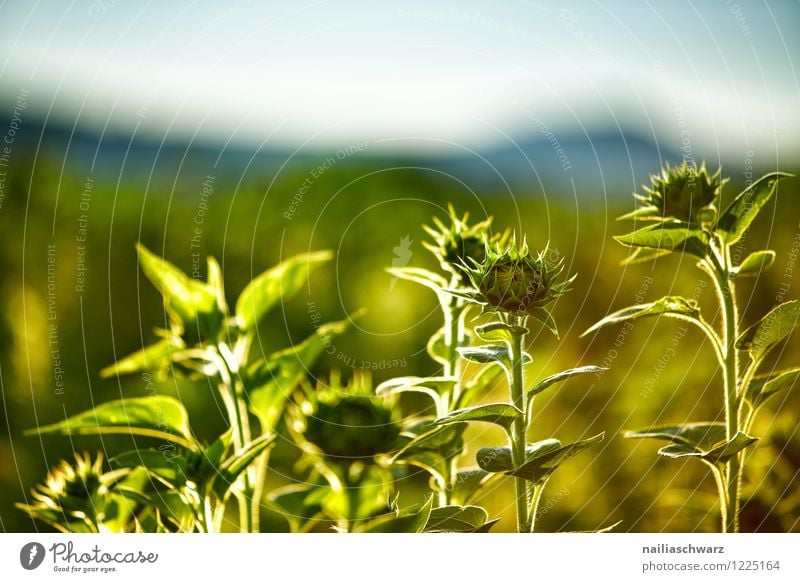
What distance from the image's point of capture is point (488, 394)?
2.12 feet

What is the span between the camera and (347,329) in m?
0.63

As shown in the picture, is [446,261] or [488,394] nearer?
[446,261]

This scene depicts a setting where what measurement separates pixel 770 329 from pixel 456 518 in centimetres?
24

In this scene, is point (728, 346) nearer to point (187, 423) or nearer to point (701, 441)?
point (701, 441)

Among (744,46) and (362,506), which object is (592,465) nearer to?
(362,506)

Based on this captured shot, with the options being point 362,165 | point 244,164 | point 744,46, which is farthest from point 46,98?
point 744,46

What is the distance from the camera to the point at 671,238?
0.45 meters

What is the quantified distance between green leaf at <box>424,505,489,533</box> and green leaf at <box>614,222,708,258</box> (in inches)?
8.0

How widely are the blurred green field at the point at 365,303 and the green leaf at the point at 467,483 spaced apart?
5.5 inches

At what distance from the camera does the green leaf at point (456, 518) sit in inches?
17.4

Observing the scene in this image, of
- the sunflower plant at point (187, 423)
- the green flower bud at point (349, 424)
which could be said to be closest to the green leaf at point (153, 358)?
the sunflower plant at point (187, 423)

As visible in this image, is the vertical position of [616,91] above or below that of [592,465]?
above
